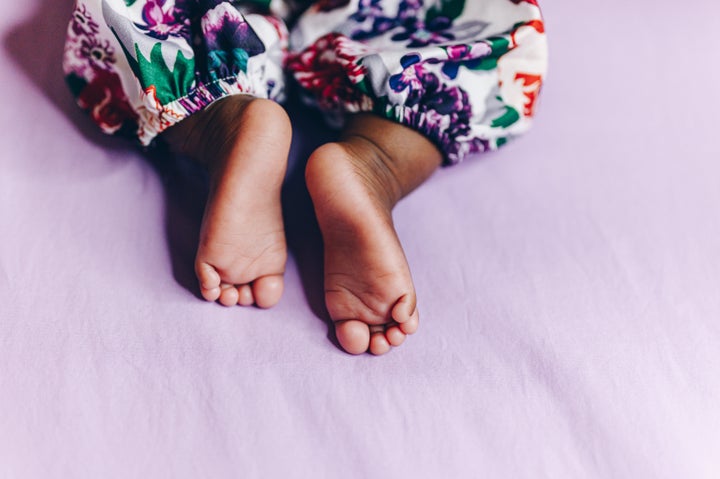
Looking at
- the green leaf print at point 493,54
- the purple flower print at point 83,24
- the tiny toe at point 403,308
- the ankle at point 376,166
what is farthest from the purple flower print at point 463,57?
the purple flower print at point 83,24

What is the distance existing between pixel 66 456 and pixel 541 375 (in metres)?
0.48

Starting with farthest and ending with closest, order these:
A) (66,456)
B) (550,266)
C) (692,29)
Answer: (692,29), (550,266), (66,456)

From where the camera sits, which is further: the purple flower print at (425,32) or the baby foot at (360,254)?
the purple flower print at (425,32)

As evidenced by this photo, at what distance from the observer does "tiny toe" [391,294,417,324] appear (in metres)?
0.67

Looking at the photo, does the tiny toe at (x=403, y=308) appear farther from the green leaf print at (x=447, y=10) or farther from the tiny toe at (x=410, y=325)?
the green leaf print at (x=447, y=10)

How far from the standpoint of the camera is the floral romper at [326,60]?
692 millimetres

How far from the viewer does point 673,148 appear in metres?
0.85

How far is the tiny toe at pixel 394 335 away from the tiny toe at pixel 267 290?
5.0 inches

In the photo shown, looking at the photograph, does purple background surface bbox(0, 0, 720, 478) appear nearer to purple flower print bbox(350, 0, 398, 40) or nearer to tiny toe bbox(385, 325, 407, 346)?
tiny toe bbox(385, 325, 407, 346)

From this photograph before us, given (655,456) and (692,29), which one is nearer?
(655,456)

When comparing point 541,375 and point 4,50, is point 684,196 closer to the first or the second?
point 541,375

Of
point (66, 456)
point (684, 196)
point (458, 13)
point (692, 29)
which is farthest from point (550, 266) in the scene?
point (66, 456)

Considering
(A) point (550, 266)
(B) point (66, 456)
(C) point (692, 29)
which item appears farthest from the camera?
(C) point (692, 29)

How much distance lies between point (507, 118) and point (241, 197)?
331 mm
